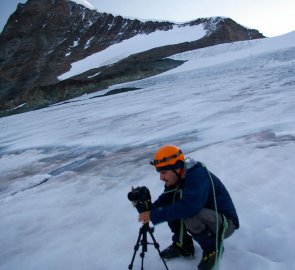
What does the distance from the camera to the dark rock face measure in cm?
3116

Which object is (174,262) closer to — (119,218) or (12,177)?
(119,218)

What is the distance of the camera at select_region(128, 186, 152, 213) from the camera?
2.58 m

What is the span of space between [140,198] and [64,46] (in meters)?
60.5

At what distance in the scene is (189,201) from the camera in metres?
2.54

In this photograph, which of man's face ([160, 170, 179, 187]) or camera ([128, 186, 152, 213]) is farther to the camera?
man's face ([160, 170, 179, 187])

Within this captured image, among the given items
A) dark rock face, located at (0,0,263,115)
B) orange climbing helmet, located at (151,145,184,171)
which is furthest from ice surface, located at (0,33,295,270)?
dark rock face, located at (0,0,263,115)

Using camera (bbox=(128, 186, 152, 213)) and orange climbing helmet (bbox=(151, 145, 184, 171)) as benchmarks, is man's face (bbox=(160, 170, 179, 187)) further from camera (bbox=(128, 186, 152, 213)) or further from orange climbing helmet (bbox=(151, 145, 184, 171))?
camera (bbox=(128, 186, 152, 213))

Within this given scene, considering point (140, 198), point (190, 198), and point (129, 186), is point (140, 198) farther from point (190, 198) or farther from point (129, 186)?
point (129, 186)

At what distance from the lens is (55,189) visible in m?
5.51

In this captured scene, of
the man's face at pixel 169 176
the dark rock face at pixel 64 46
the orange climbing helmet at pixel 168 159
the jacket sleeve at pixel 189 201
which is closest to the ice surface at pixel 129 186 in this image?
the jacket sleeve at pixel 189 201

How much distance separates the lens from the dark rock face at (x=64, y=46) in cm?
3544

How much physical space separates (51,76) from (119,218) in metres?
49.5

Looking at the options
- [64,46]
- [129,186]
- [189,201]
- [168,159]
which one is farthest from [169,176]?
[64,46]

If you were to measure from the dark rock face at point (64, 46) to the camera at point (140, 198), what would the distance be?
31.2m
